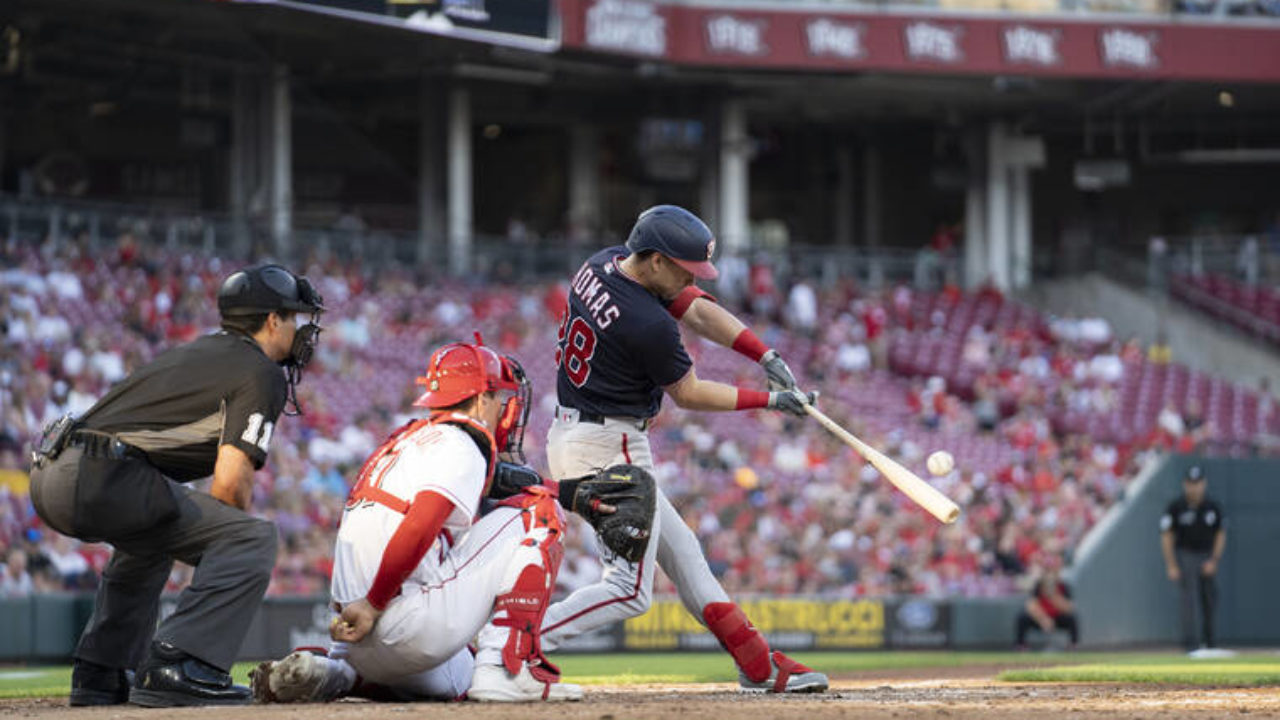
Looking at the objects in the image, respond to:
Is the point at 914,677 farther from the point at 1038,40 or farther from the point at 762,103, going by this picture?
the point at 762,103

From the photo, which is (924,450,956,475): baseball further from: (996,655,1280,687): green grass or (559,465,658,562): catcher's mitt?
(996,655,1280,687): green grass

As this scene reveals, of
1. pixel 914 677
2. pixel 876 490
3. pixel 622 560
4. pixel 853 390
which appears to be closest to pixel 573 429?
pixel 622 560

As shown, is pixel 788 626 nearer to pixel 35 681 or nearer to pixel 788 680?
pixel 35 681

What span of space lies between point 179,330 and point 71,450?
12.9 metres

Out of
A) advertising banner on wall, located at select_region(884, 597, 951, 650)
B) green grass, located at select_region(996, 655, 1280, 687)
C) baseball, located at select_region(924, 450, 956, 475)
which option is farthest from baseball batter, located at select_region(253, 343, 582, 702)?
advertising banner on wall, located at select_region(884, 597, 951, 650)

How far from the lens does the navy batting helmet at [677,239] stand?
7434 mm

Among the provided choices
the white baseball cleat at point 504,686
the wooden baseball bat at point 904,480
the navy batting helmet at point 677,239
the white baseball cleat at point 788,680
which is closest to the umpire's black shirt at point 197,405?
the white baseball cleat at point 504,686

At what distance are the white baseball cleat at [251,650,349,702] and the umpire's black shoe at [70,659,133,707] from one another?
27.1 inches

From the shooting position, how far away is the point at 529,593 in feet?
22.3

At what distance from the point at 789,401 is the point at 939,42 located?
21.7 m

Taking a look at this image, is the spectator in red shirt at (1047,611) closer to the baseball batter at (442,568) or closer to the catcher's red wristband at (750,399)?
the catcher's red wristband at (750,399)

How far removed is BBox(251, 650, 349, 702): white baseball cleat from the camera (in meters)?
6.70

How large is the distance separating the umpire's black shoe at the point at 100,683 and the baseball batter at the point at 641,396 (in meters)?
1.54

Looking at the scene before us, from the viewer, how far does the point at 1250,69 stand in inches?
1164
